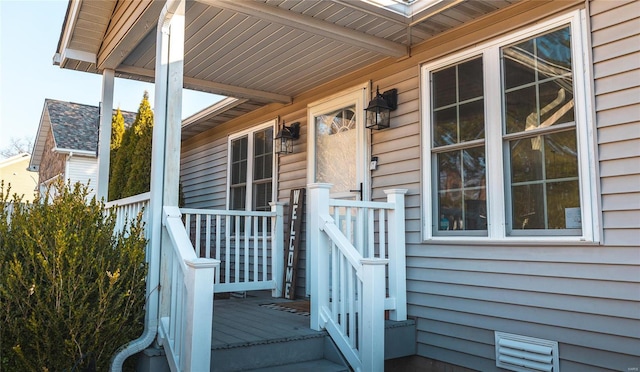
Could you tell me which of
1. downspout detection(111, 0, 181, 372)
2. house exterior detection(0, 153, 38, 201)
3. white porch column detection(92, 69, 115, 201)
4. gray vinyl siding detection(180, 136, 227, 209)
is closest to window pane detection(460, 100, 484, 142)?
downspout detection(111, 0, 181, 372)

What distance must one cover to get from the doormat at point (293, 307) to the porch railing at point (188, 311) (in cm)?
142

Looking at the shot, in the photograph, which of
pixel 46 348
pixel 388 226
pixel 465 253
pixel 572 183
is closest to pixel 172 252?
pixel 46 348

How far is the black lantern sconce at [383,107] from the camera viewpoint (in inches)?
167

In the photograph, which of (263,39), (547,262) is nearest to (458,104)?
(547,262)

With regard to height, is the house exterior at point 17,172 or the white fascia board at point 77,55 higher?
the house exterior at point 17,172

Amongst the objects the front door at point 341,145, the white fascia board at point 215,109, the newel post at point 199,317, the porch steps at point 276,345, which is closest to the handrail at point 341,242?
the porch steps at point 276,345

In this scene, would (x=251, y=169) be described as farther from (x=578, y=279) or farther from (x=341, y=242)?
(x=578, y=279)

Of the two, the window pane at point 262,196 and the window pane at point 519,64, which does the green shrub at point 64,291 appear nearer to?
the window pane at point 519,64

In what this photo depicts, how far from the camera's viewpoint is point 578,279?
9.59 feet

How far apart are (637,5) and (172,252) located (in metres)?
3.29

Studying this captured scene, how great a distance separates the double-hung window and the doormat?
5.90 feet

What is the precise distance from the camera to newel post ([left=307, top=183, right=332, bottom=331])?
3445mm

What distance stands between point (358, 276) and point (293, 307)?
1543 millimetres

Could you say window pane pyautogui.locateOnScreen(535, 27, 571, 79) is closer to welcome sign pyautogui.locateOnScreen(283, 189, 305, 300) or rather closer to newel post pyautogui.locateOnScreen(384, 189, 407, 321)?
newel post pyautogui.locateOnScreen(384, 189, 407, 321)
